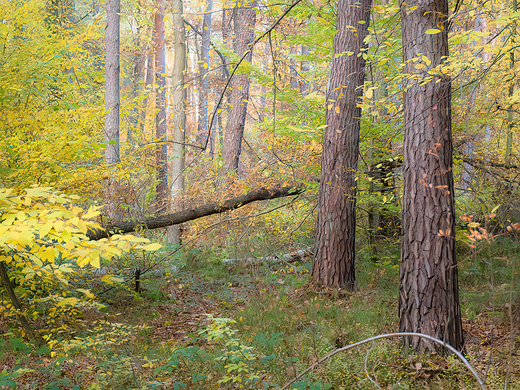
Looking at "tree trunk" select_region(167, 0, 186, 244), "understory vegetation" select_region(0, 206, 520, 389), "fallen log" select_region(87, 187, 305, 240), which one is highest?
"tree trunk" select_region(167, 0, 186, 244)

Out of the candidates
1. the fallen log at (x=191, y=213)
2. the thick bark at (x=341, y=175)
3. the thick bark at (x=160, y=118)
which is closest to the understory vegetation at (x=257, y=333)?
the thick bark at (x=341, y=175)

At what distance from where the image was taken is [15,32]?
4.78 m

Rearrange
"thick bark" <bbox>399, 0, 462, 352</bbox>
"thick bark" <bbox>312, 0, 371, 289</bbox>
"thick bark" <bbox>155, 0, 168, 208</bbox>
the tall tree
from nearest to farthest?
"thick bark" <bbox>399, 0, 462, 352</bbox>
"thick bark" <bbox>312, 0, 371, 289</bbox>
the tall tree
"thick bark" <bbox>155, 0, 168, 208</bbox>

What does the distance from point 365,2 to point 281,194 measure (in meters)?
4.69

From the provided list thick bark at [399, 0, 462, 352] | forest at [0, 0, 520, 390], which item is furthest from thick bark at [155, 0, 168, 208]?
thick bark at [399, 0, 462, 352]

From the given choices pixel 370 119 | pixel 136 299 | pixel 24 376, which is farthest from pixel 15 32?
pixel 370 119

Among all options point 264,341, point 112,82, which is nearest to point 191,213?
point 264,341

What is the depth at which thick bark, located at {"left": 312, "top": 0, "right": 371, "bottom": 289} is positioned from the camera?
255 inches

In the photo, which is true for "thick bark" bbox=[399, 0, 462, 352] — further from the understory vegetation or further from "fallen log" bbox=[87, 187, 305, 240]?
"fallen log" bbox=[87, 187, 305, 240]

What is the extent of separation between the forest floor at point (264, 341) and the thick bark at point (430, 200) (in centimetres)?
46

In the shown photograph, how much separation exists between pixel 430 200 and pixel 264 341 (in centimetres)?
276

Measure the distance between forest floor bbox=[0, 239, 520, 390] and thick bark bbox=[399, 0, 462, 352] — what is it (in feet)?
1.51

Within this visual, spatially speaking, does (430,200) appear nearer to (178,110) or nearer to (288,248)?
(288,248)

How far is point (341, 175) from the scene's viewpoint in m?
6.50
